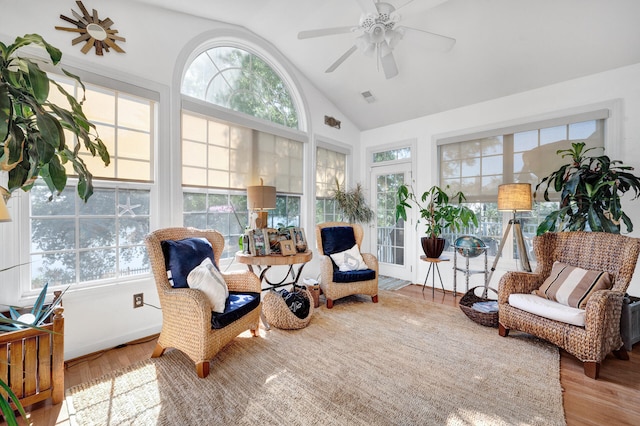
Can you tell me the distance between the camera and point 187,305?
6.61 feet

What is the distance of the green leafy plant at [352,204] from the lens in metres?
4.67

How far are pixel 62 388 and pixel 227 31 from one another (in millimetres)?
3481

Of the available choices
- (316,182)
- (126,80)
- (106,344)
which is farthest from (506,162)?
(106,344)

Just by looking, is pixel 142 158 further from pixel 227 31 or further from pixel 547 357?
pixel 547 357

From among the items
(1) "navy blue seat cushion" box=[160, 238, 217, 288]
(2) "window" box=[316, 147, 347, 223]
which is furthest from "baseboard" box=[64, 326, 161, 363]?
(2) "window" box=[316, 147, 347, 223]

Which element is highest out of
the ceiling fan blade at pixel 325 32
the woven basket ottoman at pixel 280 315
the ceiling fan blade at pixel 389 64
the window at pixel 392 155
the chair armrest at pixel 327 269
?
the ceiling fan blade at pixel 325 32

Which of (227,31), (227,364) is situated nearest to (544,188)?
(227,364)

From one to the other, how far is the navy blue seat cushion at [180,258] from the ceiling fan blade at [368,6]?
2.29 m

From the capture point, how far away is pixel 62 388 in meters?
1.76

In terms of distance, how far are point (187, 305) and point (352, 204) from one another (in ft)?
10.3

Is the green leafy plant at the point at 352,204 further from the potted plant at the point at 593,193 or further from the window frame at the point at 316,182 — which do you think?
the potted plant at the point at 593,193

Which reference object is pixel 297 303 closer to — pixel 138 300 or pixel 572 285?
pixel 138 300

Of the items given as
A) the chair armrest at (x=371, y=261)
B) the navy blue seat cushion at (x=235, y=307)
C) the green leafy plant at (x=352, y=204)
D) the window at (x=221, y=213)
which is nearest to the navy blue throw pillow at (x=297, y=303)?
the navy blue seat cushion at (x=235, y=307)

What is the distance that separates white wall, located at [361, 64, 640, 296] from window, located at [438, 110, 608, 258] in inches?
5.4
